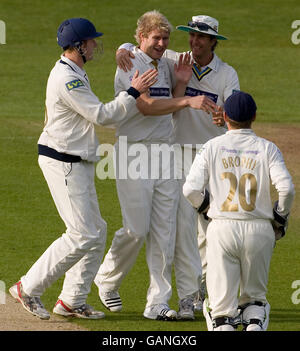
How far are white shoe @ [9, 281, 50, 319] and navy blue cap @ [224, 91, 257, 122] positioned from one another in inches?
93.3

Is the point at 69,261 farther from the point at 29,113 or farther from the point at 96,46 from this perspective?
the point at 29,113

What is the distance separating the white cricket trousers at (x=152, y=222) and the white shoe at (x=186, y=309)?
13 centimetres

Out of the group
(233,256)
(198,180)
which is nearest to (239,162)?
(198,180)

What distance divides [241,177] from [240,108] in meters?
0.50

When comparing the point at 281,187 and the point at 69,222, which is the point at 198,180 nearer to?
the point at 281,187

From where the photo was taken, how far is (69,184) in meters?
8.27

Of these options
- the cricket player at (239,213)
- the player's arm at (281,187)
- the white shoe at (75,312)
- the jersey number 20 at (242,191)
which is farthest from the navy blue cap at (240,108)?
the white shoe at (75,312)

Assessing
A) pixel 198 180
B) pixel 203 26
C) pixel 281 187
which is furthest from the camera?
pixel 203 26

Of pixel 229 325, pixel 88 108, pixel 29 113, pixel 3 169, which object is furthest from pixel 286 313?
pixel 29 113

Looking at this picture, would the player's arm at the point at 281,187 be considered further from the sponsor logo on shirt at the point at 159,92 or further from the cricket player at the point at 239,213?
the sponsor logo on shirt at the point at 159,92

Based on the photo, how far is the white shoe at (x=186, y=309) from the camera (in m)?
8.56

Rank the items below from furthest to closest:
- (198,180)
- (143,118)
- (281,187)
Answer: (143,118) < (198,180) < (281,187)

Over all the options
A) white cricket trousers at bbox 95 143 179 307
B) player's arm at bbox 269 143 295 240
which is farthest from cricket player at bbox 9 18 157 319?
player's arm at bbox 269 143 295 240

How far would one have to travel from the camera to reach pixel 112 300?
29.0 ft
